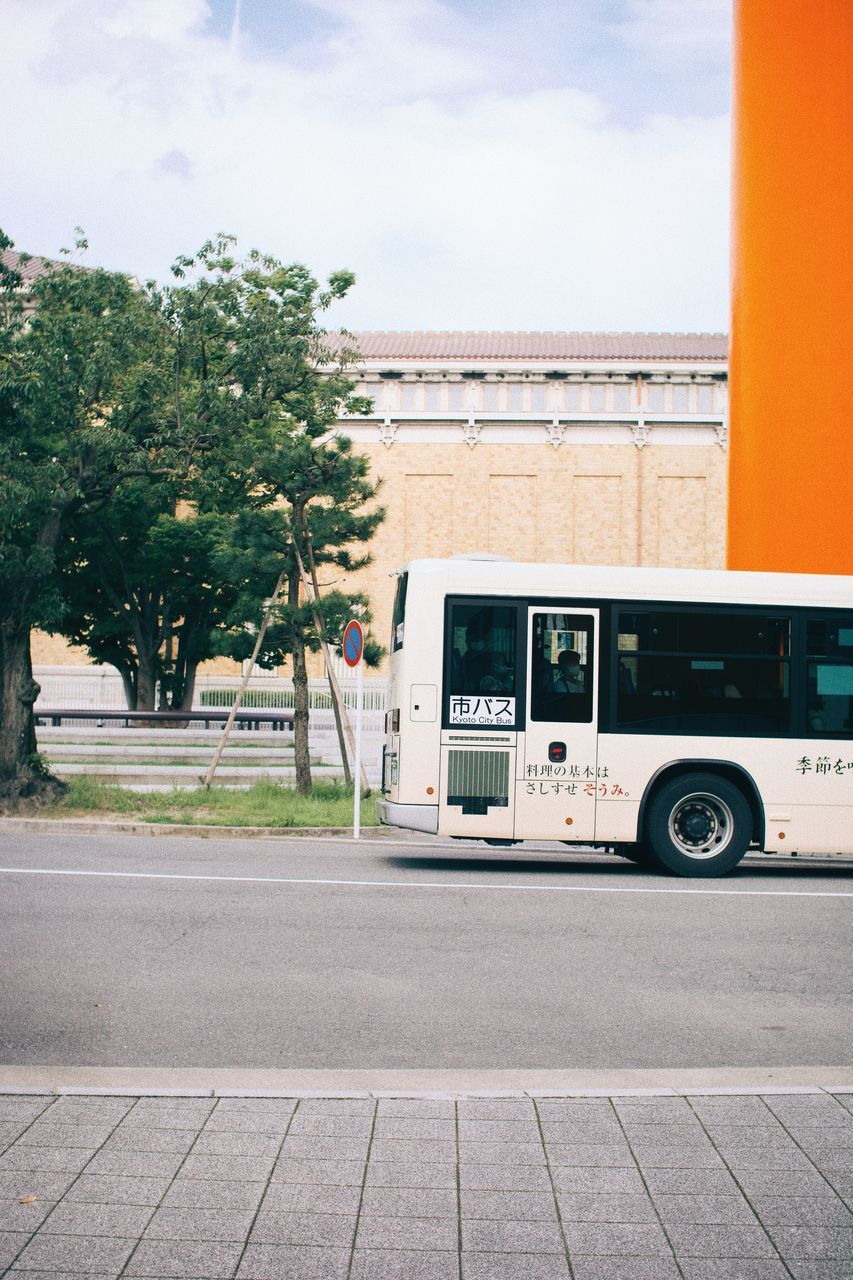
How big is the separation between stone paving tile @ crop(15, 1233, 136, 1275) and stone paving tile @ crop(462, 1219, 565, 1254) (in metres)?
0.93

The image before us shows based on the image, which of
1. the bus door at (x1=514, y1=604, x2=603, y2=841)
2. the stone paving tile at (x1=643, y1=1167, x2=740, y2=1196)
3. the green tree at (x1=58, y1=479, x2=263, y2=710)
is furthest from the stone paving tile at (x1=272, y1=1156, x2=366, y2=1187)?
the green tree at (x1=58, y1=479, x2=263, y2=710)

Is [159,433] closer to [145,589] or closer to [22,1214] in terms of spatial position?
[22,1214]

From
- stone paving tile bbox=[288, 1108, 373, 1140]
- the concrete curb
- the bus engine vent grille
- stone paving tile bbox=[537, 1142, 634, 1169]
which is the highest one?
the bus engine vent grille

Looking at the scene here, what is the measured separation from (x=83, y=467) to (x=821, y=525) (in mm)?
11871

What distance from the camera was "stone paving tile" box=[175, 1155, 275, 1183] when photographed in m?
4.00

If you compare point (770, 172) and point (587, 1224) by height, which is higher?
point (770, 172)

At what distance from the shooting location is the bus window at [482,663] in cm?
1255

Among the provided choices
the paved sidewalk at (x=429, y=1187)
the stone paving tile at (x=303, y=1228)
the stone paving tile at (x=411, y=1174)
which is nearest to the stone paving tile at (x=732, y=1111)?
the paved sidewalk at (x=429, y=1187)

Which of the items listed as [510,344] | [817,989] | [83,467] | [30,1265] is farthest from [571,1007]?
[510,344]

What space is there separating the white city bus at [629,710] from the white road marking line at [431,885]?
0.97 m

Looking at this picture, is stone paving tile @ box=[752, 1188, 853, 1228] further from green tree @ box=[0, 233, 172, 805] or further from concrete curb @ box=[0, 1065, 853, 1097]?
green tree @ box=[0, 233, 172, 805]

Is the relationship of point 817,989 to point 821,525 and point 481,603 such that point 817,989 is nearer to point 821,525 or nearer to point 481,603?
point 481,603

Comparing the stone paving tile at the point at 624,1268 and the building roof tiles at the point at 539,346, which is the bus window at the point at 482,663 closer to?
the stone paving tile at the point at 624,1268

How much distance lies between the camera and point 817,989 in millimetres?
7410
